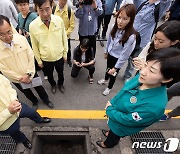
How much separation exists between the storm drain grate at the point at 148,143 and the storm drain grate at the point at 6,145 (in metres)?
1.67

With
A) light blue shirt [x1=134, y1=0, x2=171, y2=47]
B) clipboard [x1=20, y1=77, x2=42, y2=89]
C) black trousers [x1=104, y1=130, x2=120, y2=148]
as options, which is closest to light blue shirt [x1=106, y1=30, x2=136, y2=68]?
light blue shirt [x1=134, y1=0, x2=171, y2=47]

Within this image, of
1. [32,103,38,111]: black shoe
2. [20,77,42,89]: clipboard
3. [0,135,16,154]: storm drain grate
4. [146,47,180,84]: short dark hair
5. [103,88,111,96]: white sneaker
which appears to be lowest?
[0,135,16,154]: storm drain grate

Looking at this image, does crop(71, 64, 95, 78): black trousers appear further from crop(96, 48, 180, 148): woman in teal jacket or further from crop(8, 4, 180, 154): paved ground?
crop(96, 48, 180, 148): woman in teal jacket

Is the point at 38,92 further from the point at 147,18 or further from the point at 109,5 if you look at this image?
the point at 109,5

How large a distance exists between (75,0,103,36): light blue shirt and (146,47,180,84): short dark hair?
2.14 m

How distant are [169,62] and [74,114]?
1945mm

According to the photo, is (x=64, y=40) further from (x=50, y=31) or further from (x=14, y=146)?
(x=14, y=146)

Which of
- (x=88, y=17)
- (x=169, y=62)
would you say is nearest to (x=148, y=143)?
(x=169, y=62)

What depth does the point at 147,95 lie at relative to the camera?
1.52m

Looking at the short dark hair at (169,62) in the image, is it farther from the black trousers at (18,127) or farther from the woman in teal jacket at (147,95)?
the black trousers at (18,127)

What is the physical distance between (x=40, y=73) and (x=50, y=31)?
152 cm

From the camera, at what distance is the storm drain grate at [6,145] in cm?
235

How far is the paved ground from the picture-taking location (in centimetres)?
267

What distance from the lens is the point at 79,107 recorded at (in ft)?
10.0
